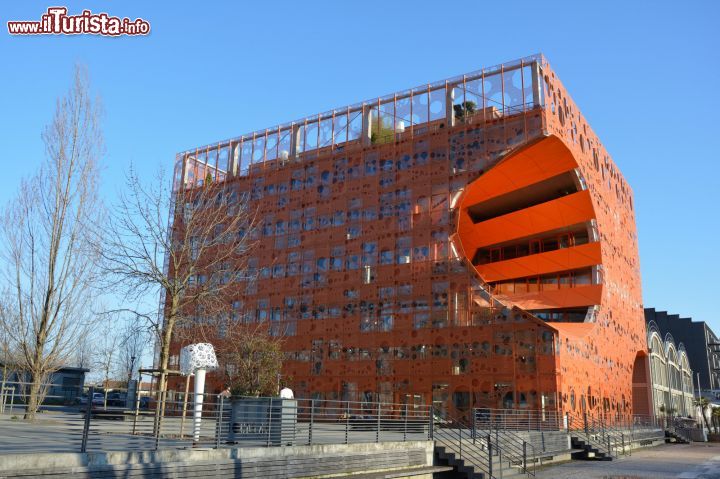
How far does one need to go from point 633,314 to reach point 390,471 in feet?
134

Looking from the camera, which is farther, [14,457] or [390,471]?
[390,471]

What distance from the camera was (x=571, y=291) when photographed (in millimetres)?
40500

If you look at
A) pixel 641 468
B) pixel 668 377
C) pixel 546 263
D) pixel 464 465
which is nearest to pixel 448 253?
pixel 546 263

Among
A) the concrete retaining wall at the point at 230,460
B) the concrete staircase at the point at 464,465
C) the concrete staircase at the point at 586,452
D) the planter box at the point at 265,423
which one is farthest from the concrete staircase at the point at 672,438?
the planter box at the point at 265,423

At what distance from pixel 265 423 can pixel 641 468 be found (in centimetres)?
1566

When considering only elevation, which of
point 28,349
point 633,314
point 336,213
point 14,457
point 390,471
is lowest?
point 390,471

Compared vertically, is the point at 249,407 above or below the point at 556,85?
below

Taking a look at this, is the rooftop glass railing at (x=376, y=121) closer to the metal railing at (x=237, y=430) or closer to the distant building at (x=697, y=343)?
the metal railing at (x=237, y=430)

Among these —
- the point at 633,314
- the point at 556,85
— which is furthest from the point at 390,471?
the point at 633,314

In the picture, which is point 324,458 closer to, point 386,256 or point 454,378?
point 454,378

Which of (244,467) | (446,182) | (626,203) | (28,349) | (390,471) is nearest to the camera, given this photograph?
(244,467)

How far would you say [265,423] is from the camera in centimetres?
1413

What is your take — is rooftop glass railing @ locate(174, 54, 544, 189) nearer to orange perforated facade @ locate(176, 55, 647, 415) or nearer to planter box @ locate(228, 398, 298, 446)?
orange perforated facade @ locate(176, 55, 647, 415)

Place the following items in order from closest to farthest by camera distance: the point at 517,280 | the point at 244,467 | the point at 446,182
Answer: the point at 244,467 < the point at 446,182 < the point at 517,280
